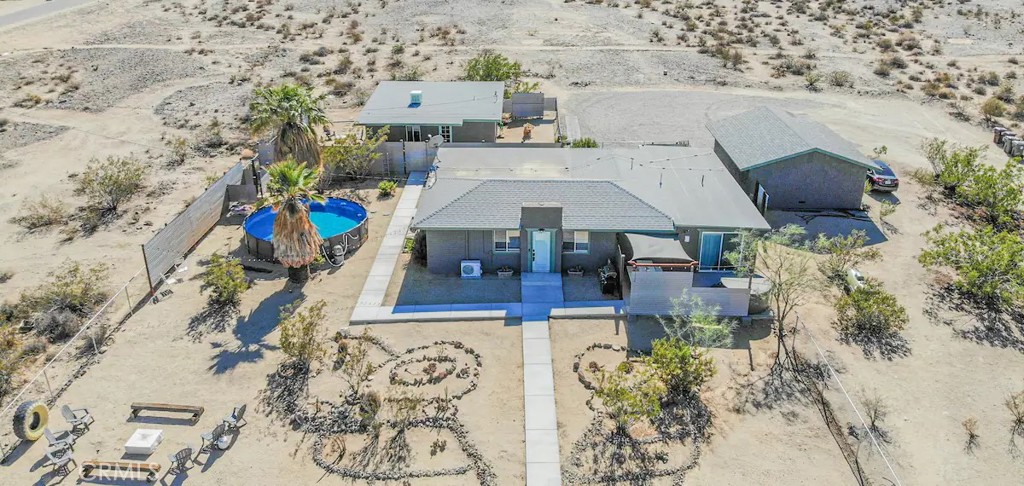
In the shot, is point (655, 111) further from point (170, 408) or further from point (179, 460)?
point (179, 460)

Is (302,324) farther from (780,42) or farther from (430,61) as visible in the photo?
(780,42)

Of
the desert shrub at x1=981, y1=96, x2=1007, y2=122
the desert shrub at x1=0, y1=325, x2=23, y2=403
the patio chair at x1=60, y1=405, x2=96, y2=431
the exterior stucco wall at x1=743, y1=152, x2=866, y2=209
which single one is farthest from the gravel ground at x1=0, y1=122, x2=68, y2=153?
the desert shrub at x1=981, y1=96, x2=1007, y2=122

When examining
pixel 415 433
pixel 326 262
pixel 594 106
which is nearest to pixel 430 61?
pixel 594 106

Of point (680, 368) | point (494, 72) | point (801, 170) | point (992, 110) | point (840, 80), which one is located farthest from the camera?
point (840, 80)

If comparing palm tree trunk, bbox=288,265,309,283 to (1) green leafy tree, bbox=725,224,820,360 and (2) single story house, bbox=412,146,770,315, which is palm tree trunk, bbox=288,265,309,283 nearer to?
(2) single story house, bbox=412,146,770,315

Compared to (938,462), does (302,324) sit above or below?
above

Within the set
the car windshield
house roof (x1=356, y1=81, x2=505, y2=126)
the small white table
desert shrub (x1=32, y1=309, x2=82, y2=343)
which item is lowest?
the small white table

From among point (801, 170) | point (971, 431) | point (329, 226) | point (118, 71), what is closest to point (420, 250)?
point (329, 226)
